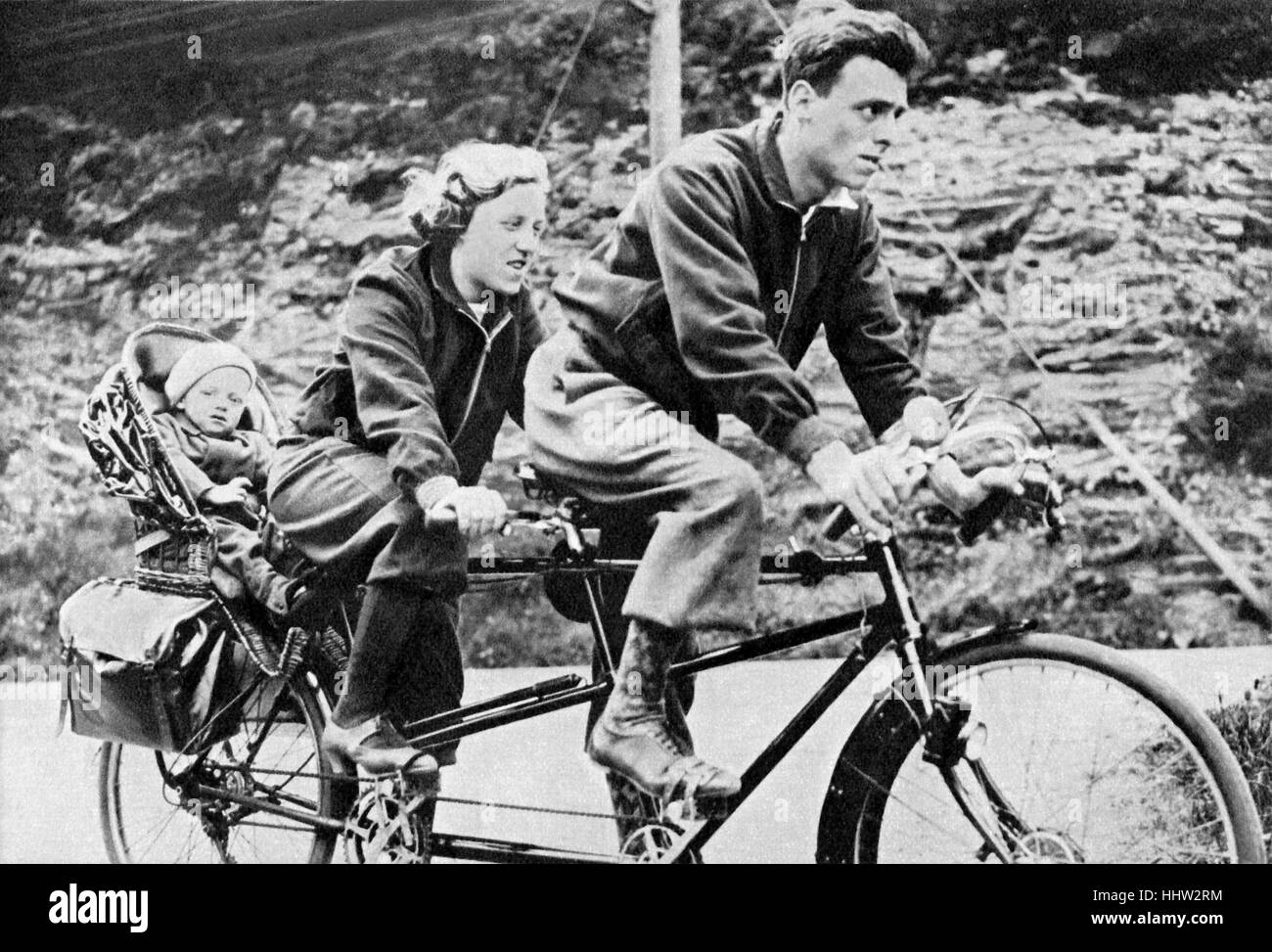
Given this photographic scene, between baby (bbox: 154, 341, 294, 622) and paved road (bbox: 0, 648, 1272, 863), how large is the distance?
707 millimetres

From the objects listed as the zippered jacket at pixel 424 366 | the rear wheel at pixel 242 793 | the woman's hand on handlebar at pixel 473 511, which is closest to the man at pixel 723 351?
the zippered jacket at pixel 424 366

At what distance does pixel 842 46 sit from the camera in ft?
14.5

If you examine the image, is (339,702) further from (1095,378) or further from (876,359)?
(1095,378)

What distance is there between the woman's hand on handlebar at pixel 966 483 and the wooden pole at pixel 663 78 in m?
1.34

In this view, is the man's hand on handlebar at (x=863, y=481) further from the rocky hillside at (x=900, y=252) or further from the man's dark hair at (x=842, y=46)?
the man's dark hair at (x=842, y=46)

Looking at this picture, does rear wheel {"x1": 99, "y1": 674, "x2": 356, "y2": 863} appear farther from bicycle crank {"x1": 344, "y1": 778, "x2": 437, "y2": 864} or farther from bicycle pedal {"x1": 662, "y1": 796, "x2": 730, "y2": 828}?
bicycle pedal {"x1": 662, "y1": 796, "x2": 730, "y2": 828}

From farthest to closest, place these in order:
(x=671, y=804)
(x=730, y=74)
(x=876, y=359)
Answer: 1. (x=730, y=74)
2. (x=876, y=359)
3. (x=671, y=804)

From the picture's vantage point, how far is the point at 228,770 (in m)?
4.54

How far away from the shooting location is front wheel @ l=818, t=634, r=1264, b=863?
4008 millimetres

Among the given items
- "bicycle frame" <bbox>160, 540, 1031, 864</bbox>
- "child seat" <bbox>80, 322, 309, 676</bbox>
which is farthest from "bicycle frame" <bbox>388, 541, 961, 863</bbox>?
"child seat" <bbox>80, 322, 309, 676</bbox>

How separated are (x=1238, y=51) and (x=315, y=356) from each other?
9.82 ft

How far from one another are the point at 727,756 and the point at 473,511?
954 mm

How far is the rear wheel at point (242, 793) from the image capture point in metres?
4.46
